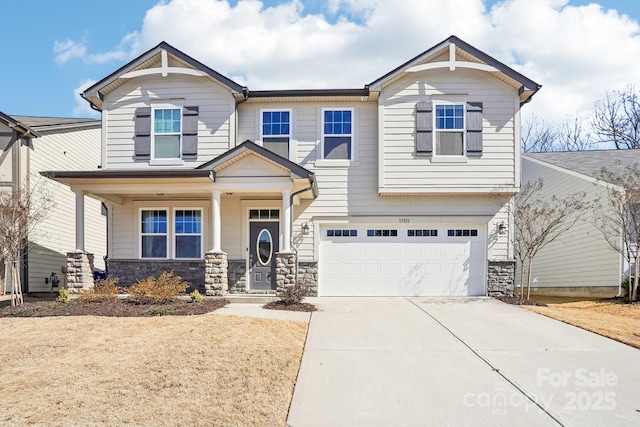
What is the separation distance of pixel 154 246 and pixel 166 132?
3296 millimetres

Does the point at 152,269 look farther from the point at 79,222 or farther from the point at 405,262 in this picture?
the point at 405,262

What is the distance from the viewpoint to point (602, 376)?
5.96 metres

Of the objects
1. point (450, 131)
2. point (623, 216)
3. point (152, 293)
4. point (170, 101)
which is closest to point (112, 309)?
point (152, 293)

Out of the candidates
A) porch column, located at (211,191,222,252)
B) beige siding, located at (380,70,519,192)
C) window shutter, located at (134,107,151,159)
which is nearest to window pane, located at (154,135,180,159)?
window shutter, located at (134,107,151,159)

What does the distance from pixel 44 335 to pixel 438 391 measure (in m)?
6.46

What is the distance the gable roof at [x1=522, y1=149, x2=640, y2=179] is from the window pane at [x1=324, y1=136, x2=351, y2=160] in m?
7.56

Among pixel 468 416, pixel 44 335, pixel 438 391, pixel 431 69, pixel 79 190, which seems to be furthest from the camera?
pixel 431 69

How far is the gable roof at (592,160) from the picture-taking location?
596 inches

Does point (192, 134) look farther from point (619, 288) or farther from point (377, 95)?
point (619, 288)

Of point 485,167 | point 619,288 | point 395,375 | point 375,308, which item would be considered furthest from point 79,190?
point 619,288

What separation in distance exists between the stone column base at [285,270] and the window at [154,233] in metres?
4.05

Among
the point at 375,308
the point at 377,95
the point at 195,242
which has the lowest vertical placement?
the point at 375,308

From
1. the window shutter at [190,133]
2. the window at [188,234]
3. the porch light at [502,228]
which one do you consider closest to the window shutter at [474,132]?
the porch light at [502,228]

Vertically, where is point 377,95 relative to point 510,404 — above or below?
above
